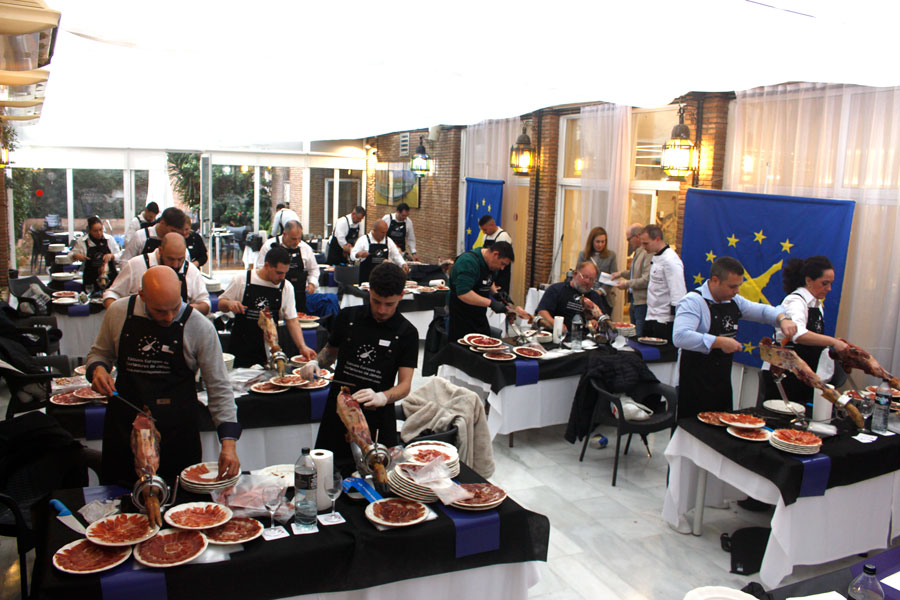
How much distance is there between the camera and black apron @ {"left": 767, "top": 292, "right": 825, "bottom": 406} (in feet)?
15.8

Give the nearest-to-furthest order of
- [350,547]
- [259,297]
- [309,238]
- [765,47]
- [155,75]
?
[350,547] → [765,47] → [259,297] → [155,75] → [309,238]

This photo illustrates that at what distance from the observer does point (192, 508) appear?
269cm

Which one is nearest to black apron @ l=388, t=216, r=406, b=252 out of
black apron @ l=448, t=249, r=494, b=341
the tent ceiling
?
the tent ceiling

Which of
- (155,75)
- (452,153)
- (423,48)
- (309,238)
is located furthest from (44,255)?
(423,48)

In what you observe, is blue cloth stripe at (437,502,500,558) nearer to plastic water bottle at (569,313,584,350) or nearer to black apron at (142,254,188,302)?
black apron at (142,254,188,302)

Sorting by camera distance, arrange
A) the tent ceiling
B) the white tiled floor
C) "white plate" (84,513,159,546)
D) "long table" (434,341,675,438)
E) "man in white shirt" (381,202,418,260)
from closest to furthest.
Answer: "white plate" (84,513,159,546)
the tent ceiling
the white tiled floor
"long table" (434,341,675,438)
"man in white shirt" (381,202,418,260)

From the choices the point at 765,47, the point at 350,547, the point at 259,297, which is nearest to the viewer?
the point at 350,547

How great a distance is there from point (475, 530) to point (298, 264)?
467 centimetres

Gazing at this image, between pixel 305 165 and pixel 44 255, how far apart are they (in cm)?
584

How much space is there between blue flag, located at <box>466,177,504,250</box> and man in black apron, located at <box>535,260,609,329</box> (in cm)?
499

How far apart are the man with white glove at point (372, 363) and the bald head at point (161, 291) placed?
797mm

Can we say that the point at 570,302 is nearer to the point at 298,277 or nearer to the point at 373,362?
the point at 298,277

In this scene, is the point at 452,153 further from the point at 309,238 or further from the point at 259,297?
the point at 259,297

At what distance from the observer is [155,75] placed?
5.89m
